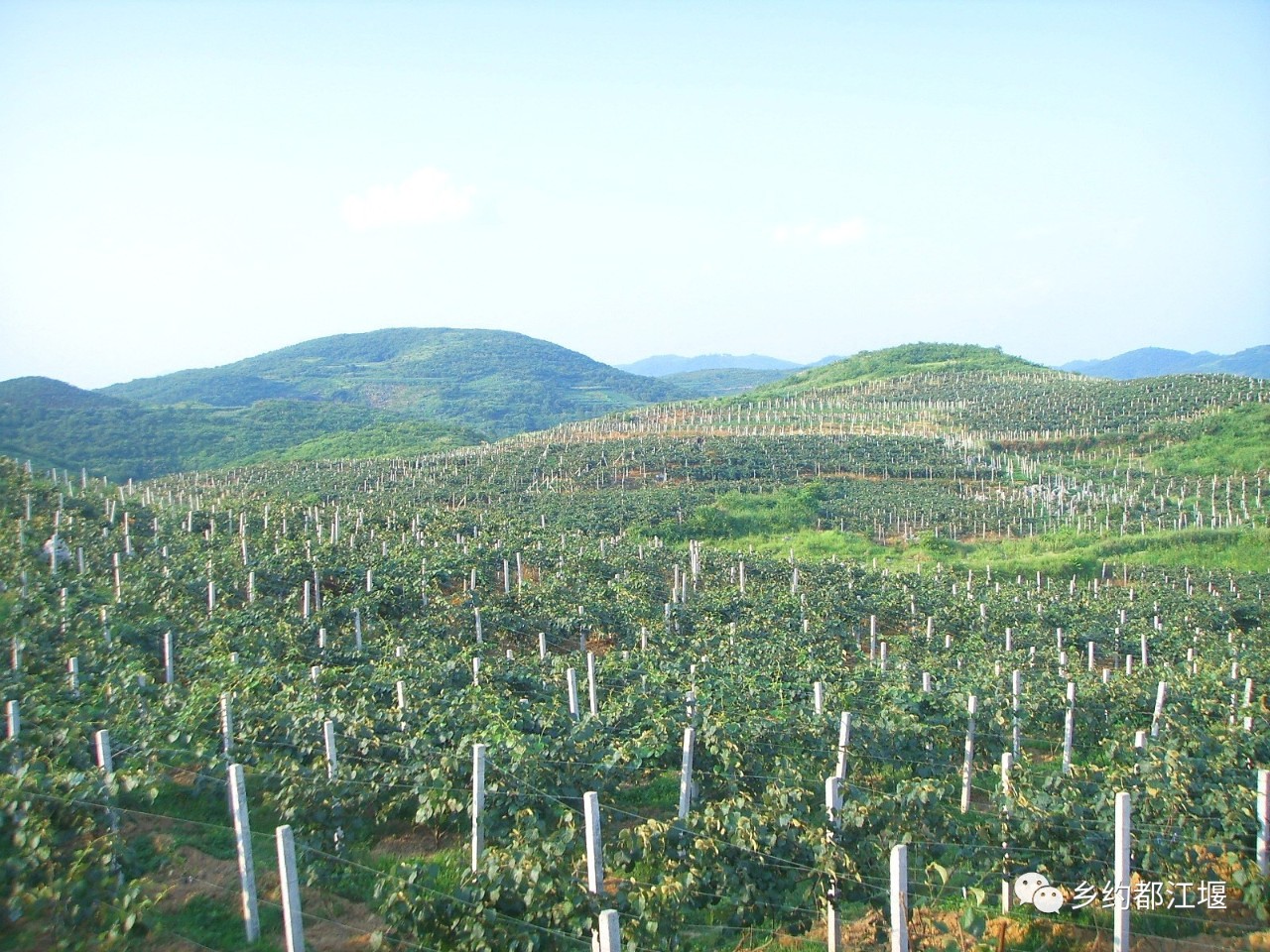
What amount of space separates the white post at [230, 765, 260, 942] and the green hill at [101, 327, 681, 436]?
105m

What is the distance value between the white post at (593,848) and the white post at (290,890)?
5.99 ft

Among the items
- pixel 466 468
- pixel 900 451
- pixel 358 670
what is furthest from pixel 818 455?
pixel 358 670

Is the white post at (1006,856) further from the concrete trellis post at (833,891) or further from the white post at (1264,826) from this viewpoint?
the white post at (1264,826)

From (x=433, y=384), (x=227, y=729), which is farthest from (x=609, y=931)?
(x=433, y=384)

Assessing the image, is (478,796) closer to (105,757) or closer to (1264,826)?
(105,757)

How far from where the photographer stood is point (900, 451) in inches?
1959

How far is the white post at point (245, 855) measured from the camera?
5681mm

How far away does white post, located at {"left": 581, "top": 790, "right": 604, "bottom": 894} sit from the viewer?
5.71m

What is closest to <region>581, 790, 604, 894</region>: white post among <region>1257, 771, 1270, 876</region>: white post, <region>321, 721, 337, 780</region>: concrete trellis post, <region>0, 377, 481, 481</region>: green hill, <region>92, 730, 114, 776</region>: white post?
<region>321, 721, 337, 780</region>: concrete trellis post

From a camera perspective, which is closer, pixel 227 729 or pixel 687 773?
pixel 687 773

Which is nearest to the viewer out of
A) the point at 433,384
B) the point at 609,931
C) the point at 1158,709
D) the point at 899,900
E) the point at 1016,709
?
the point at 609,931

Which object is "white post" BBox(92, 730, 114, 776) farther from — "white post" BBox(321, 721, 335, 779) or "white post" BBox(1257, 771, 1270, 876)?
"white post" BBox(1257, 771, 1270, 876)

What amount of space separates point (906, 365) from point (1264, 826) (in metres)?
98.2

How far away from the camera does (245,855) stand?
5688 millimetres
